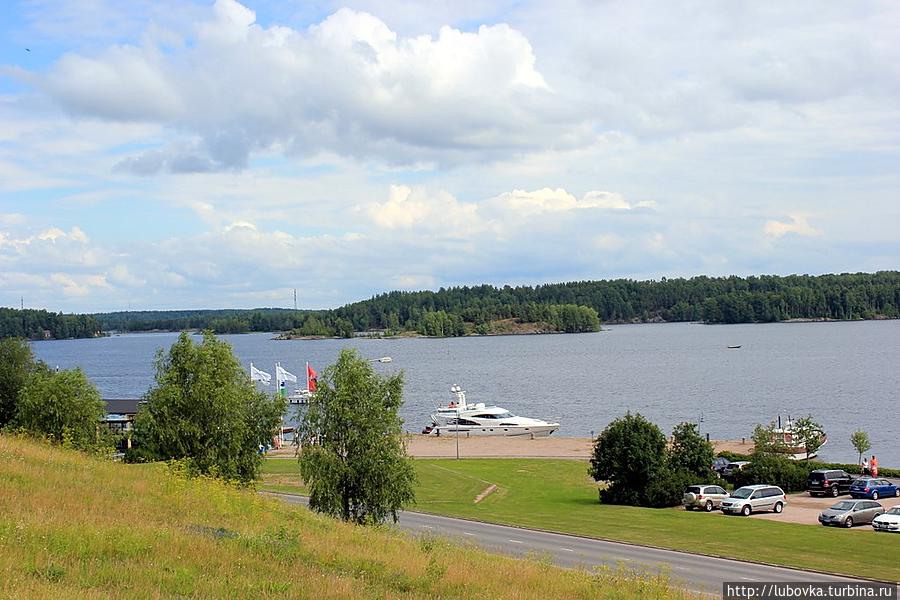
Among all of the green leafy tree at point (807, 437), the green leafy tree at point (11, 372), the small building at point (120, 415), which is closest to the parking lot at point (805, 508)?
the green leafy tree at point (807, 437)

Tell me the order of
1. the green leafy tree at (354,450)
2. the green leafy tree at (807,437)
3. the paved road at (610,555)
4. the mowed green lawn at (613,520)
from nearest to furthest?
the paved road at (610,555)
the mowed green lawn at (613,520)
the green leafy tree at (354,450)
the green leafy tree at (807,437)

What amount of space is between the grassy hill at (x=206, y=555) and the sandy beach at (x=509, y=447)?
47450 mm

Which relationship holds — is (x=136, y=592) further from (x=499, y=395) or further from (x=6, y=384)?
(x=499, y=395)

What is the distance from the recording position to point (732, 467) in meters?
Result: 59.2

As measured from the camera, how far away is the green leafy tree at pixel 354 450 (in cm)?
3428

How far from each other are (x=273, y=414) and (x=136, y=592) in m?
30.7

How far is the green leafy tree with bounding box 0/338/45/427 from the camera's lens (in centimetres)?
7194

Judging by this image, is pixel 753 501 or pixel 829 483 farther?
pixel 829 483

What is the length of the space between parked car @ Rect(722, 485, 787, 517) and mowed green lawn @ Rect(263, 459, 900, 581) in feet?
4.51

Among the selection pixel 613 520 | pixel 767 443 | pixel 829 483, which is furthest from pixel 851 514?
pixel 767 443

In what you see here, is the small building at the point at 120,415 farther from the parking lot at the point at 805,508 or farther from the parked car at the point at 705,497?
the parking lot at the point at 805,508

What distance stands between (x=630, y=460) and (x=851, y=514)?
1220 cm

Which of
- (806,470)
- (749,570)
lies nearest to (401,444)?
(749,570)

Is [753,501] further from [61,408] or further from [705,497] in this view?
[61,408]
